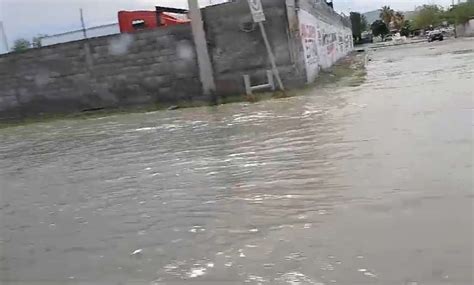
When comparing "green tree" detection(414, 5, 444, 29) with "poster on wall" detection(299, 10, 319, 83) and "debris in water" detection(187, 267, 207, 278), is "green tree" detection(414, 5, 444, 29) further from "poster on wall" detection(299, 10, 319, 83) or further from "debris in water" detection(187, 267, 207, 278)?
"debris in water" detection(187, 267, 207, 278)

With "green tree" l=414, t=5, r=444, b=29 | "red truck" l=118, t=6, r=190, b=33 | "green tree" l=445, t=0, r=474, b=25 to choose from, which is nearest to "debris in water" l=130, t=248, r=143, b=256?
"red truck" l=118, t=6, r=190, b=33

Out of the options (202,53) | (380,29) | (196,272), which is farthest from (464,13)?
(196,272)

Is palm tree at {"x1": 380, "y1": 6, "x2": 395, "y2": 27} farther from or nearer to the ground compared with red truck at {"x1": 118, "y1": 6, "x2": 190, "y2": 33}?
farther from the ground

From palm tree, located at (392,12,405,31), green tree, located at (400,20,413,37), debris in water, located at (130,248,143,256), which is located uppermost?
palm tree, located at (392,12,405,31)

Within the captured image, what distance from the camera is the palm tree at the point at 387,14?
11181 centimetres

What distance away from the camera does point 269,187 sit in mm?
5125

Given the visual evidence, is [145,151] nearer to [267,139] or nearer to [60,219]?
[267,139]

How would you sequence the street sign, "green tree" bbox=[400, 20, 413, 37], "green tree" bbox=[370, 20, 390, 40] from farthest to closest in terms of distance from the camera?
1. "green tree" bbox=[400, 20, 413, 37]
2. "green tree" bbox=[370, 20, 390, 40]
3. the street sign

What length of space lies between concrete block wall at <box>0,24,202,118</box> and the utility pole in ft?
0.97

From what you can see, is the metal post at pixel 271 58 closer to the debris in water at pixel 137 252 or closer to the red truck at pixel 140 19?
the red truck at pixel 140 19

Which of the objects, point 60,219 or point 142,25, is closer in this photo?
point 60,219

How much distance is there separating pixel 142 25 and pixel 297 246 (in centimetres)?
1525

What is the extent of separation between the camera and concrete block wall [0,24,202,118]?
1565 centimetres

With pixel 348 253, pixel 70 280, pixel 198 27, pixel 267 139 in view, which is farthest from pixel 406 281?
pixel 198 27
